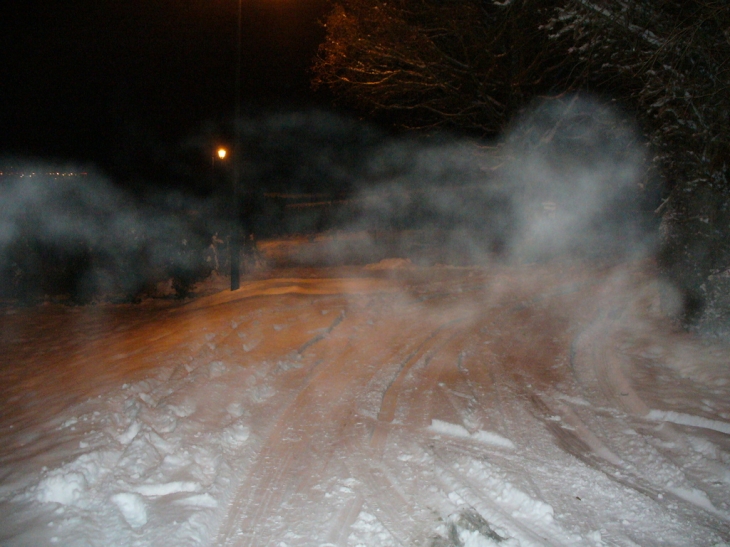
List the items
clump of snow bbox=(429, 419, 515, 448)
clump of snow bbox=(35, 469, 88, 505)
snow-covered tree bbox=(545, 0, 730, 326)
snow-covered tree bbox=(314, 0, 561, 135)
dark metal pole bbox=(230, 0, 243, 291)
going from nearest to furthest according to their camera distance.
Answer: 1. clump of snow bbox=(35, 469, 88, 505)
2. clump of snow bbox=(429, 419, 515, 448)
3. snow-covered tree bbox=(545, 0, 730, 326)
4. dark metal pole bbox=(230, 0, 243, 291)
5. snow-covered tree bbox=(314, 0, 561, 135)

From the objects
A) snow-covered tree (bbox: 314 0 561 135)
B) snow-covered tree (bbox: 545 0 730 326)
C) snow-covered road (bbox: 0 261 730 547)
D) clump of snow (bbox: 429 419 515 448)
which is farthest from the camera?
snow-covered tree (bbox: 314 0 561 135)

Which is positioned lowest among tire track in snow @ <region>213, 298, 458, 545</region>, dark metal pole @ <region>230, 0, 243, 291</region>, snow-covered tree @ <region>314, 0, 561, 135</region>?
tire track in snow @ <region>213, 298, 458, 545</region>

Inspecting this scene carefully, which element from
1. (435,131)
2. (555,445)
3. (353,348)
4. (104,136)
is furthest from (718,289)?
(104,136)

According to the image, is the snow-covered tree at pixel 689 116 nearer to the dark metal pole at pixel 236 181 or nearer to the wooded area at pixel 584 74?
the wooded area at pixel 584 74

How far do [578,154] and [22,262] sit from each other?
49.2 ft

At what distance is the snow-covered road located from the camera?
3.54m

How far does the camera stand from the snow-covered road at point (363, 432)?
11.6ft

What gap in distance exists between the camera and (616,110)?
45.1 ft

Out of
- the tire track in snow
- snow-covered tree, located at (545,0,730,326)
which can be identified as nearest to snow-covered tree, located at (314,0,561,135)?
snow-covered tree, located at (545,0,730,326)

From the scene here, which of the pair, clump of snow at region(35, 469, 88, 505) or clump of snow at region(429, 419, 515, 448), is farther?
clump of snow at region(429, 419, 515, 448)

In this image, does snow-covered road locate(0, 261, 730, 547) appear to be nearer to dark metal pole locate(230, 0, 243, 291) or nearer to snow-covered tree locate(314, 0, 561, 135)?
dark metal pole locate(230, 0, 243, 291)

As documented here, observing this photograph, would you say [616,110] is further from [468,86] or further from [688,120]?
[688,120]

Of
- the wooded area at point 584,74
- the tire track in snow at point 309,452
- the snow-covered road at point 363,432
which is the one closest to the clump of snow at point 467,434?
the snow-covered road at point 363,432

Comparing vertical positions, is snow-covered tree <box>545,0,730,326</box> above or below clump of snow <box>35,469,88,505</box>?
above
